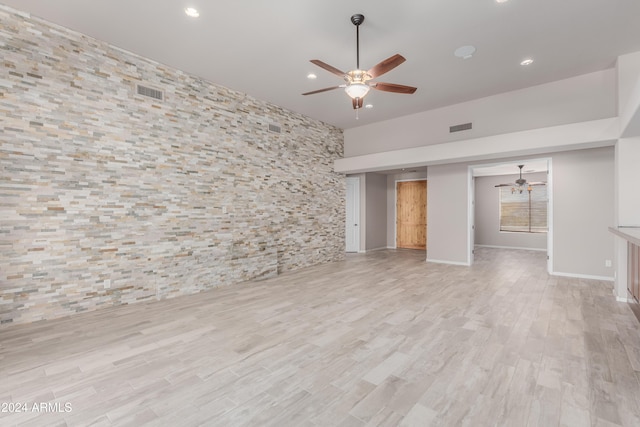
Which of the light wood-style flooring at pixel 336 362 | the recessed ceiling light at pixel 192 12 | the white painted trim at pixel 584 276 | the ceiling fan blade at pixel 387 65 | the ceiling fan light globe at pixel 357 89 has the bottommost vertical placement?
the light wood-style flooring at pixel 336 362

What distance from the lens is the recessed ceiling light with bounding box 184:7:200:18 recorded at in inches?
127

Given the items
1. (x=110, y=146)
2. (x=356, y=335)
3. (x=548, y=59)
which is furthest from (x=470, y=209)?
(x=110, y=146)

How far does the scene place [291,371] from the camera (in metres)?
2.34

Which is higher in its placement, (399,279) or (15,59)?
(15,59)

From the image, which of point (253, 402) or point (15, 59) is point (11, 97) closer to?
point (15, 59)

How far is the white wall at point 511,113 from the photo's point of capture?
→ 4.71 m

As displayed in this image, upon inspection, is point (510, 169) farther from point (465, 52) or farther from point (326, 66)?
point (326, 66)

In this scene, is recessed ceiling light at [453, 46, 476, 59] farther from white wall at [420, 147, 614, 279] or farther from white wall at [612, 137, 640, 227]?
white wall at [420, 147, 614, 279]

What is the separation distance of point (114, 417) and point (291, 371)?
1178 millimetres

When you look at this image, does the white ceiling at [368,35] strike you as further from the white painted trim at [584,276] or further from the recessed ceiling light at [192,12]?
the white painted trim at [584,276]

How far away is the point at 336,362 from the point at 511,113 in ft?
18.1

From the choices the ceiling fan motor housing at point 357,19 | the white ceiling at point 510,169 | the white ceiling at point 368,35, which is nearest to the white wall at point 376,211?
the white ceiling at point 510,169

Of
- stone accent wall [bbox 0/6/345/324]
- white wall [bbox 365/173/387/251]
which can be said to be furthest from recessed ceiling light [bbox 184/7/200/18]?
white wall [bbox 365/173/387/251]

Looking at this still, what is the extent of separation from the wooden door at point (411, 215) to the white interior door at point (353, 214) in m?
1.94
